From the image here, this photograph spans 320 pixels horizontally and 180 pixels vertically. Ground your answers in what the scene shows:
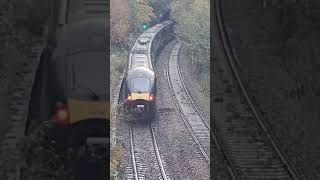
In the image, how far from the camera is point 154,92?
15.9 meters

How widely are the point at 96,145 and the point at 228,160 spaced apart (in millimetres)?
2436

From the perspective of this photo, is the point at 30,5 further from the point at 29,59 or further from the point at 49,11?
the point at 29,59

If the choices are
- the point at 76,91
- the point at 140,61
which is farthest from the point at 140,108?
the point at 76,91

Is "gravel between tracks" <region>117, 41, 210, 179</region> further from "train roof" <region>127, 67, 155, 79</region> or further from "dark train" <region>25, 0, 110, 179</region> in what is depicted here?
"dark train" <region>25, 0, 110, 179</region>

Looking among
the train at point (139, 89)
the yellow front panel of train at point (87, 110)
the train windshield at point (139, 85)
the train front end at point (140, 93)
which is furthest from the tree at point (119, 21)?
the yellow front panel of train at point (87, 110)

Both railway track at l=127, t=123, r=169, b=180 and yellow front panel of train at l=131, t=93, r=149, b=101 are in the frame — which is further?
yellow front panel of train at l=131, t=93, r=149, b=101

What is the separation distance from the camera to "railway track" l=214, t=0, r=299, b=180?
9820mm

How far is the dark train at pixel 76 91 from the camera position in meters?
8.86

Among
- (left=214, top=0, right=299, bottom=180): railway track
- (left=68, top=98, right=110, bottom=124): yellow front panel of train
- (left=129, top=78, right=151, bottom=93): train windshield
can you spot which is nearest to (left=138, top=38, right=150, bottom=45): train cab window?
(left=129, top=78, right=151, bottom=93): train windshield

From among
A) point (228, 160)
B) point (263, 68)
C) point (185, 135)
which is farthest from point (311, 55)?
point (228, 160)

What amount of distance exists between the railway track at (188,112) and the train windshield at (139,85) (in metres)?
1.15

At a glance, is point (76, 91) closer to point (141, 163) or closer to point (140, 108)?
point (141, 163)

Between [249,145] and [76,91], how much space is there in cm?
352

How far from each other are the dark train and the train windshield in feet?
12.7
